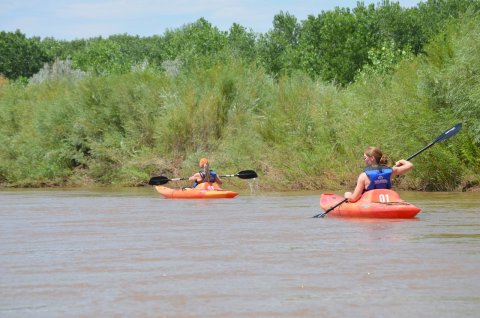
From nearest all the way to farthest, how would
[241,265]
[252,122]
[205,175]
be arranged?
[241,265]
[205,175]
[252,122]

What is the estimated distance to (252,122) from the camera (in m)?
29.0

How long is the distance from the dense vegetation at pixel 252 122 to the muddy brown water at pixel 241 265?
613cm

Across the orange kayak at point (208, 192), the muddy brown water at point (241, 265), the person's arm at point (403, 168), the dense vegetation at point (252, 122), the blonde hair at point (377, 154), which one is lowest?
the muddy brown water at point (241, 265)

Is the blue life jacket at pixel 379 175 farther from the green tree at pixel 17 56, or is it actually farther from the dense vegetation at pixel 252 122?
the green tree at pixel 17 56

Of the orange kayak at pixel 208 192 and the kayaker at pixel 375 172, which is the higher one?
the kayaker at pixel 375 172

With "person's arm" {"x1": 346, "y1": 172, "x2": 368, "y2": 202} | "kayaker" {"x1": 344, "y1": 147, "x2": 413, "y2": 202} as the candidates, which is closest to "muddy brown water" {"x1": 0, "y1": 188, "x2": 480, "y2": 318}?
"person's arm" {"x1": 346, "y1": 172, "x2": 368, "y2": 202}

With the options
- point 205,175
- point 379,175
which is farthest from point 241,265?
point 205,175

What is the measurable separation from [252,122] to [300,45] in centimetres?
3201

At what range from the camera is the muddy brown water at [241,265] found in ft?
24.4

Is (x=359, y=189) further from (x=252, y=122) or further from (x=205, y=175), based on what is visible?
(x=252, y=122)

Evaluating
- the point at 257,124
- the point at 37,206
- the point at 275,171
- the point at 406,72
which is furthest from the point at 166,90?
the point at 37,206

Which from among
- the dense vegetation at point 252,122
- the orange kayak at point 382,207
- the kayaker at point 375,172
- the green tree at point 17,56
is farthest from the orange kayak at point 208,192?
the green tree at point 17,56

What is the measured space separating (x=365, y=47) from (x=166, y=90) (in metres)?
23.1

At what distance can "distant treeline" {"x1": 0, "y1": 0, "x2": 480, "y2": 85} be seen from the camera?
175 feet
